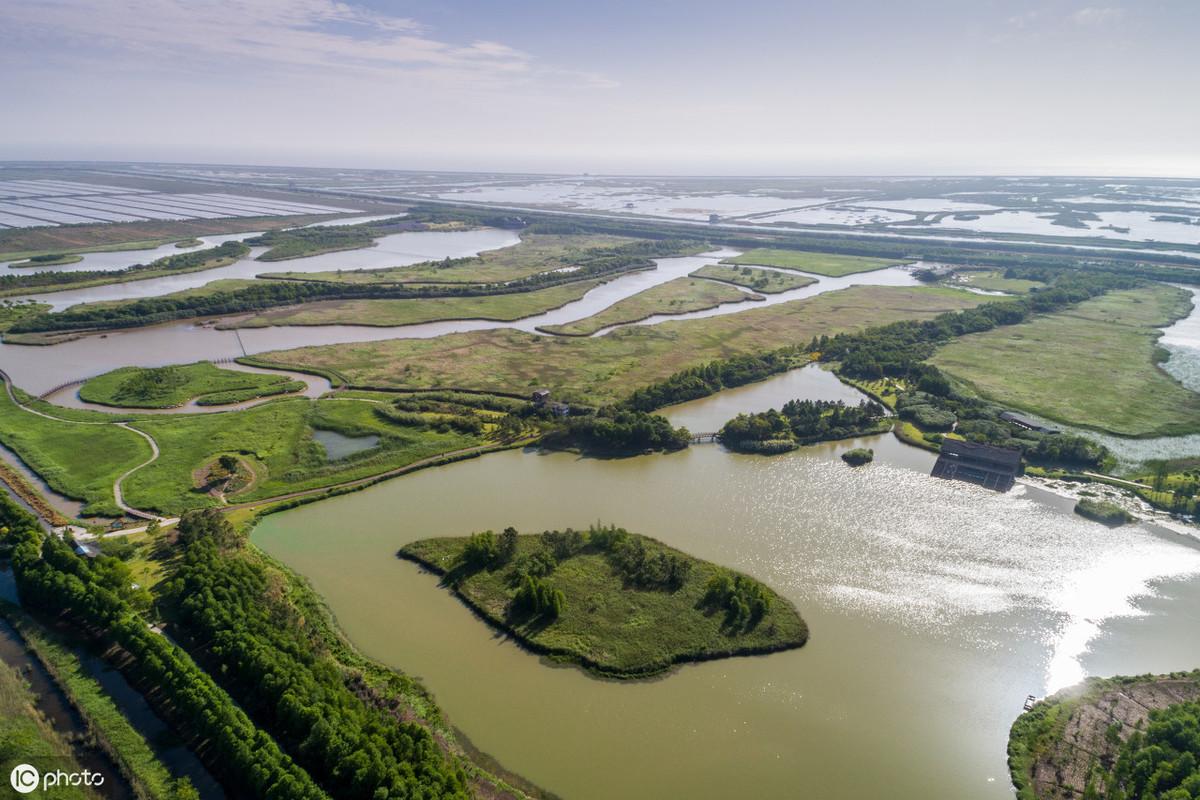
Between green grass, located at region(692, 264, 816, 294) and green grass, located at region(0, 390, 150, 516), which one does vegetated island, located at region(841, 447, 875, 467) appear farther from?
green grass, located at region(692, 264, 816, 294)

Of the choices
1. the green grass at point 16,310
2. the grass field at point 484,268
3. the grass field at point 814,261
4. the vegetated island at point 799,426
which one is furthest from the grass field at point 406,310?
the grass field at point 814,261

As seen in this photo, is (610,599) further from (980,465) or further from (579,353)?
(579,353)

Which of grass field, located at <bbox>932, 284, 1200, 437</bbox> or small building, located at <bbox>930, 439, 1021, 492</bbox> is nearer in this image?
small building, located at <bbox>930, 439, 1021, 492</bbox>

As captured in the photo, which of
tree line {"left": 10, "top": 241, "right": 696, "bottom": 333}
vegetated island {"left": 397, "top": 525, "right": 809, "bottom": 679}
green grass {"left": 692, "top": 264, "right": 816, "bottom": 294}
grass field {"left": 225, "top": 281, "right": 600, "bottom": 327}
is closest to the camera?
vegetated island {"left": 397, "top": 525, "right": 809, "bottom": 679}

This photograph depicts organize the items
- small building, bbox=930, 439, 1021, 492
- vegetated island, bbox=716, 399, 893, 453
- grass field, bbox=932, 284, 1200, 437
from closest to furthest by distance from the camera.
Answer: small building, bbox=930, 439, 1021, 492 → vegetated island, bbox=716, 399, 893, 453 → grass field, bbox=932, 284, 1200, 437

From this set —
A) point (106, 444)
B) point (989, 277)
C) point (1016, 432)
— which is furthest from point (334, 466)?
point (989, 277)

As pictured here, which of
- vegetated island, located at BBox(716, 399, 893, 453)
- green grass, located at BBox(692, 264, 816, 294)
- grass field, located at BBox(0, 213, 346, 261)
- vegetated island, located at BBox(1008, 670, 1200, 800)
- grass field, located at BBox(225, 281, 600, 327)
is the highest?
grass field, located at BBox(0, 213, 346, 261)

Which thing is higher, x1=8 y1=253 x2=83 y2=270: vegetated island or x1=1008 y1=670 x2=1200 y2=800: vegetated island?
x1=8 y1=253 x2=83 y2=270: vegetated island

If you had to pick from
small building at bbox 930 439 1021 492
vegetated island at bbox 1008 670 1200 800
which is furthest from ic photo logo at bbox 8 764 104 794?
small building at bbox 930 439 1021 492
